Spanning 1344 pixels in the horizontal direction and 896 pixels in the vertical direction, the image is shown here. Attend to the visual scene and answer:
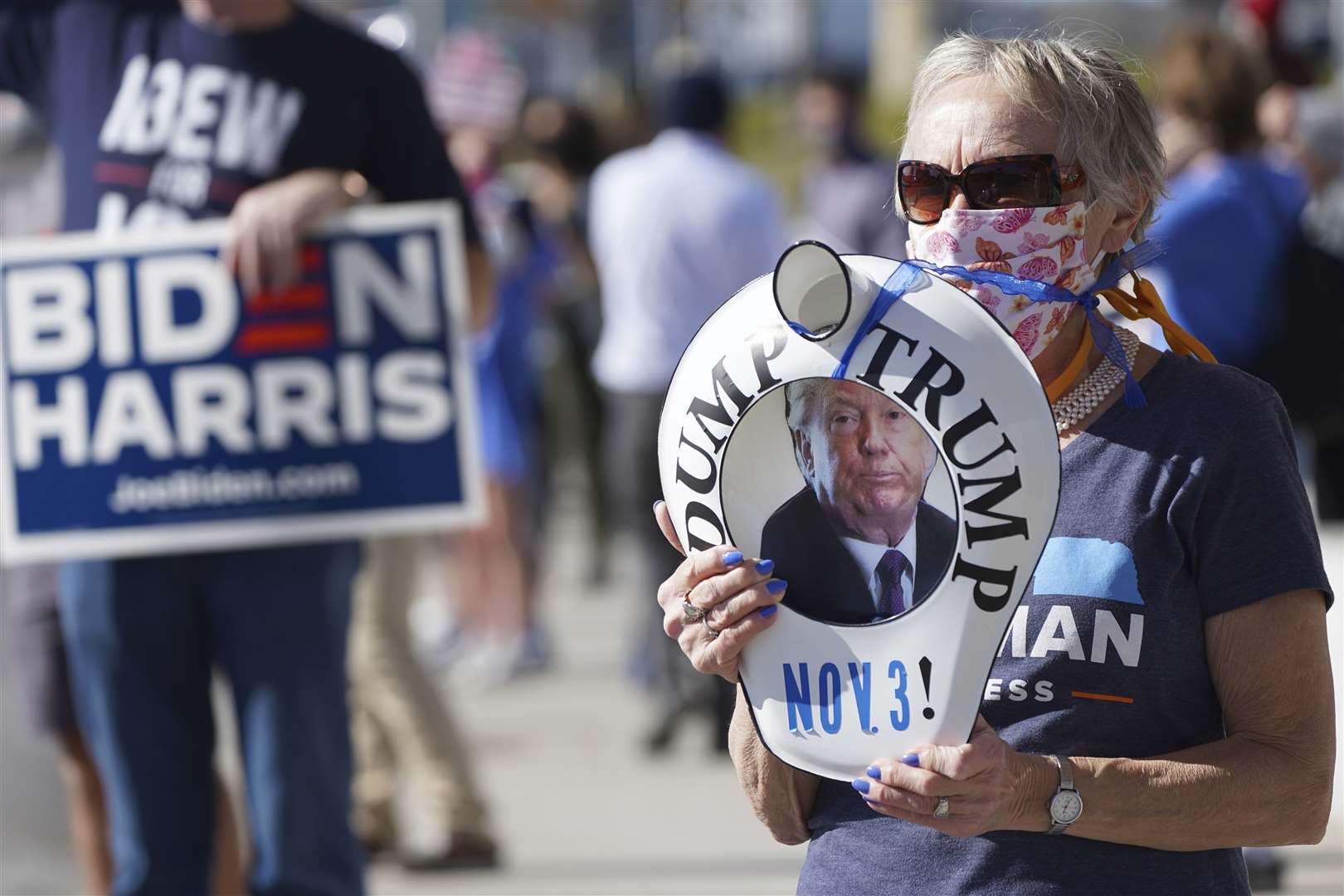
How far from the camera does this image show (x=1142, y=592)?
1762 millimetres

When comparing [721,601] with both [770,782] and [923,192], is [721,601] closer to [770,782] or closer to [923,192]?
[770,782]

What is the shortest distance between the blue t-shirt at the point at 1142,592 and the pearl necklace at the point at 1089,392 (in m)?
0.02

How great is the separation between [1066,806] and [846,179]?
617cm

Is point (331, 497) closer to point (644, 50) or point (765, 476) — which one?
point (765, 476)

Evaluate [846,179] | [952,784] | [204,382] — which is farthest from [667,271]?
[952,784]

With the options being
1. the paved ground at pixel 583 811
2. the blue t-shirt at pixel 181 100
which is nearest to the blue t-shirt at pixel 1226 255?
the paved ground at pixel 583 811

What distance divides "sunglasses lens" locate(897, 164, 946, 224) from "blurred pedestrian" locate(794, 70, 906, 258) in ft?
15.6

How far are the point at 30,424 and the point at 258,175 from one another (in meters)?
0.63

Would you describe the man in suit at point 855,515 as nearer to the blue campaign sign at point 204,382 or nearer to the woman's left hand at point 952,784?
the woman's left hand at point 952,784

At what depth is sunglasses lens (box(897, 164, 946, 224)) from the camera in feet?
6.00

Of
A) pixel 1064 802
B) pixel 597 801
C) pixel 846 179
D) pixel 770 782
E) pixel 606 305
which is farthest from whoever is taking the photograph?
pixel 846 179

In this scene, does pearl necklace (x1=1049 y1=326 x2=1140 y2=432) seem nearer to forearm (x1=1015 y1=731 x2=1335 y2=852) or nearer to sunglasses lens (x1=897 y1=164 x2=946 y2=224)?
sunglasses lens (x1=897 y1=164 x2=946 y2=224)

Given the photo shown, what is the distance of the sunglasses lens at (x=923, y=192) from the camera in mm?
1828

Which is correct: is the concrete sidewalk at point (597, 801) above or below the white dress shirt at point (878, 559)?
below
